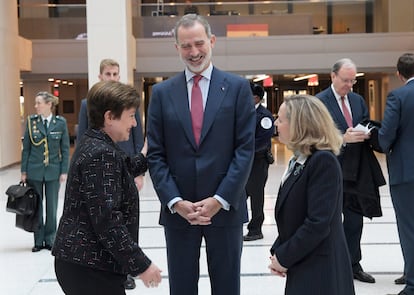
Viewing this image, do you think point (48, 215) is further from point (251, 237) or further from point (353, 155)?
point (353, 155)

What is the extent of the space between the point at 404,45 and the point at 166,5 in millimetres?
7160

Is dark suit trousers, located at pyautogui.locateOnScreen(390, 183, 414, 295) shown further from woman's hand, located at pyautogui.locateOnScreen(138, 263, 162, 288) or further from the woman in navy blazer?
woman's hand, located at pyautogui.locateOnScreen(138, 263, 162, 288)

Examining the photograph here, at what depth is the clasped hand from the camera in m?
2.76

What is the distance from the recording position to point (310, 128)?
7.90 ft

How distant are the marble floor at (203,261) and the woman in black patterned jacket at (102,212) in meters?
2.19

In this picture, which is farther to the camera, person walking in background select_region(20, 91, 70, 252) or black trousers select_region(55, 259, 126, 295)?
person walking in background select_region(20, 91, 70, 252)

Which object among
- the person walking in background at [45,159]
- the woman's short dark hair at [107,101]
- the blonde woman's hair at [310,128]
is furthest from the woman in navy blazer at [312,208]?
the person walking in background at [45,159]

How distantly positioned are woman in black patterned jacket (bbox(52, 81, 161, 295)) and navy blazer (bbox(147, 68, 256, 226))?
51 cm

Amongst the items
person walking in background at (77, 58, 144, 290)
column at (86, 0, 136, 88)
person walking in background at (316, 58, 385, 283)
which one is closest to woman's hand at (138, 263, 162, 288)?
person walking in background at (77, 58, 144, 290)

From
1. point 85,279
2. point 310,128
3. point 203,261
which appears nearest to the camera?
point 85,279

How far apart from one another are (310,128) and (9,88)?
13579mm

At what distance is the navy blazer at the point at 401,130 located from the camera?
160 inches

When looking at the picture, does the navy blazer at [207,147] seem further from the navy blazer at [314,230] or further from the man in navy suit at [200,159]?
the navy blazer at [314,230]

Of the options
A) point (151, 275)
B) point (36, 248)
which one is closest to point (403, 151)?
point (151, 275)
